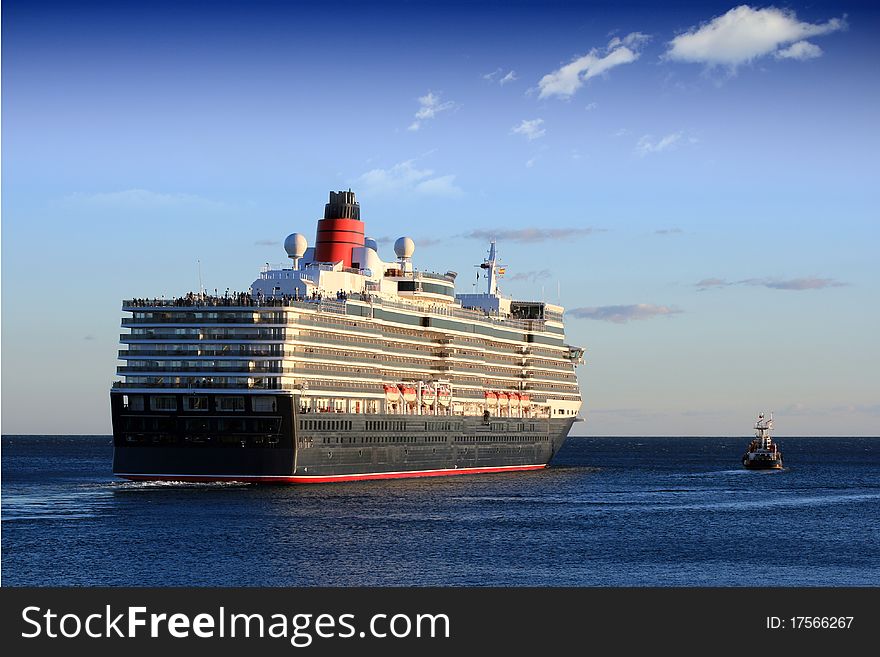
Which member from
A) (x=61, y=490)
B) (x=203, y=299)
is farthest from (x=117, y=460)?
(x=203, y=299)

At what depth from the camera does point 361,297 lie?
115938 millimetres

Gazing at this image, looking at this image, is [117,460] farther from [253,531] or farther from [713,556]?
[713,556]

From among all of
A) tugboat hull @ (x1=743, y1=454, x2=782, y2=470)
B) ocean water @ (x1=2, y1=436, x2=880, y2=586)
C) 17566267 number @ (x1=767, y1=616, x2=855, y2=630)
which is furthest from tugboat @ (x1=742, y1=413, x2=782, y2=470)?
17566267 number @ (x1=767, y1=616, x2=855, y2=630)

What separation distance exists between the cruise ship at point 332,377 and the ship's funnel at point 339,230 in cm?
11

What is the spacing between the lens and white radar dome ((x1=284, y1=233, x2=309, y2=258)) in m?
122

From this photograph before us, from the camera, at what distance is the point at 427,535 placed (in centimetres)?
7550

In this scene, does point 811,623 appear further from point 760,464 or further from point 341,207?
point 760,464

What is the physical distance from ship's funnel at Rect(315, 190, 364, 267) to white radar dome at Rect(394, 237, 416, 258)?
5033mm

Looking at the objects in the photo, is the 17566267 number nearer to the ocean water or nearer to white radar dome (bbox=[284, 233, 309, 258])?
the ocean water

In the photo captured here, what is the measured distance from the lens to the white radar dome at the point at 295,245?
122m

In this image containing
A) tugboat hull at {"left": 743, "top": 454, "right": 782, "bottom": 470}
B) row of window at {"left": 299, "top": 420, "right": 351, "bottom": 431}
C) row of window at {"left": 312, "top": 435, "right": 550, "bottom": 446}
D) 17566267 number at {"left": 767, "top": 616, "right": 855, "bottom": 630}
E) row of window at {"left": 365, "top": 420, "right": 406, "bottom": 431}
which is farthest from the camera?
tugboat hull at {"left": 743, "top": 454, "right": 782, "bottom": 470}

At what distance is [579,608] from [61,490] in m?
65.4

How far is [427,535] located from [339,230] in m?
55.1

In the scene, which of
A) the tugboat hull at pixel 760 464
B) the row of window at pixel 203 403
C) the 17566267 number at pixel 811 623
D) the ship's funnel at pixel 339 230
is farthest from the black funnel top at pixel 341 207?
the 17566267 number at pixel 811 623
